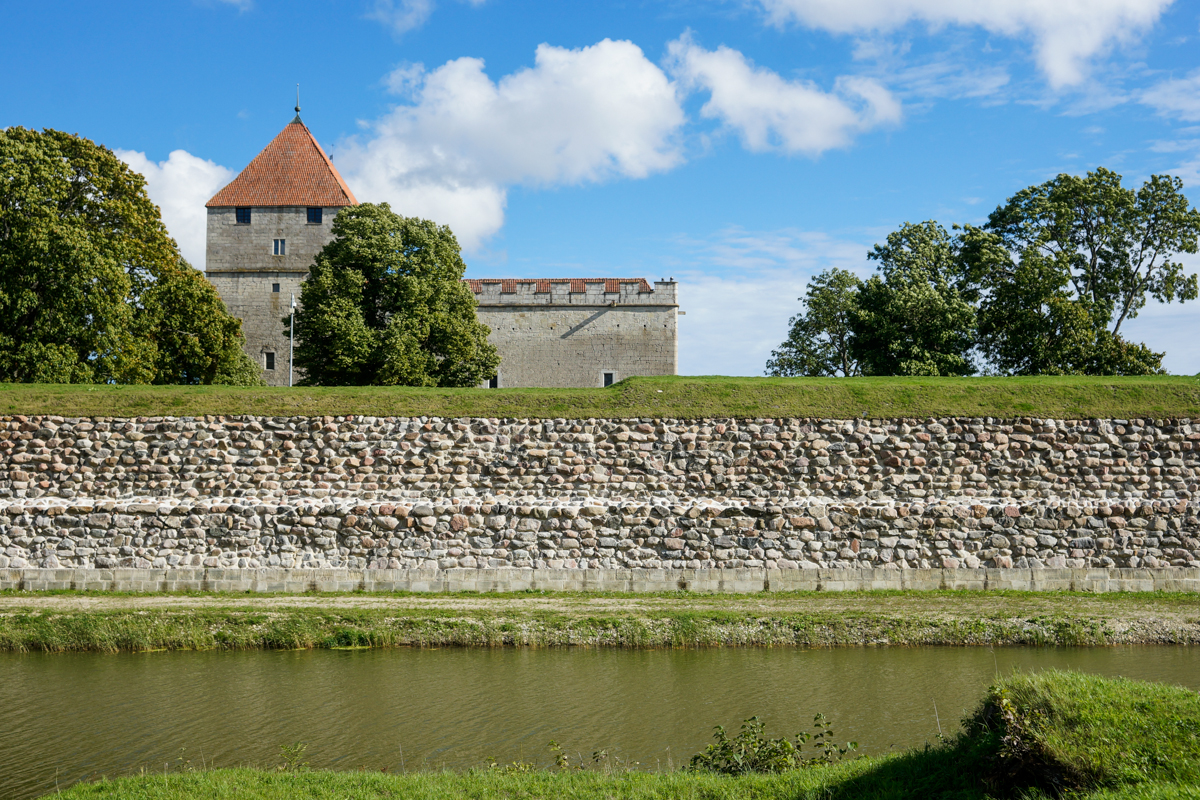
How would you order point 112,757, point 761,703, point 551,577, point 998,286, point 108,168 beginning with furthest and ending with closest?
point 998,286 → point 108,168 → point 551,577 → point 761,703 → point 112,757

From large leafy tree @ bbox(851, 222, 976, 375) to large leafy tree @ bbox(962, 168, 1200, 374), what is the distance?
1210mm

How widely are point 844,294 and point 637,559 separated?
27090mm

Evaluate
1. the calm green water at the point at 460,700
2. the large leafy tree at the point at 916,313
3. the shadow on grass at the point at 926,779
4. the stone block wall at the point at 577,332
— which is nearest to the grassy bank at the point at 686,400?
the calm green water at the point at 460,700

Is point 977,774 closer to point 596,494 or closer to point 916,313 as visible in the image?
point 596,494

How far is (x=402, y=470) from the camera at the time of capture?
17.3 metres

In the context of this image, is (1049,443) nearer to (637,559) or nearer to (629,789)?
(637,559)

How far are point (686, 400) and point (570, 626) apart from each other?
21.0ft

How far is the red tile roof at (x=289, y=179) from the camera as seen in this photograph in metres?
41.8

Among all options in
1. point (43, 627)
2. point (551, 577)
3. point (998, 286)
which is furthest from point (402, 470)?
point (998, 286)

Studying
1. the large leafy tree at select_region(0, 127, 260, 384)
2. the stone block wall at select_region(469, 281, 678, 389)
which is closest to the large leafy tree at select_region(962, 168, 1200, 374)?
the stone block wall at select_region(469, 281, 678, 389)

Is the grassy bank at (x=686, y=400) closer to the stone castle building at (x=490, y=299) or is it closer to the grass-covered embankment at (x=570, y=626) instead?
the grass-covered embankment at (x=570, y=626)

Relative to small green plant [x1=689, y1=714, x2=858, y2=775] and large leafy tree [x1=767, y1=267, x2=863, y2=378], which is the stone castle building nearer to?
large leafy tree [x1=767, y1=267, x2=863, y2=378]

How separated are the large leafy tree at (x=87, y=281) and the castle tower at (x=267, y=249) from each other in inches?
549

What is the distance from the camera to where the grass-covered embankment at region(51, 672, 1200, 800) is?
495 cm
